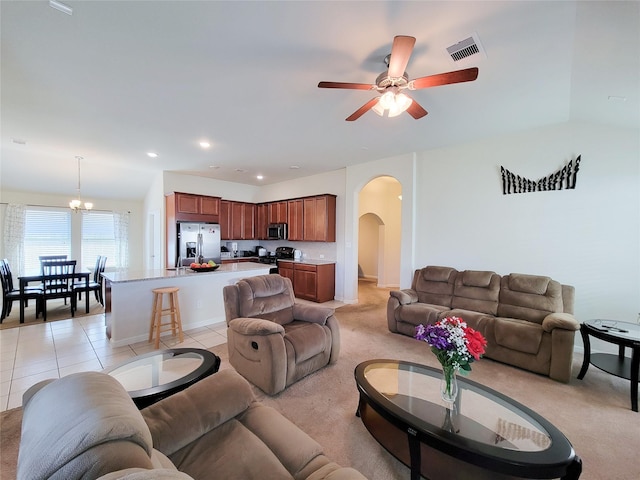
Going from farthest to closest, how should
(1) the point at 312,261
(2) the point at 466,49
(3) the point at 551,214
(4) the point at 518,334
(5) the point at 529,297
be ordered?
(1) the point at 312,261 < (3) the point at 551,214 < (5) the point at 529,297 < (4) the point at 518,334 < (2) the point at 466,49

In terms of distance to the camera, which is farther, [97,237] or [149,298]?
[97,237]

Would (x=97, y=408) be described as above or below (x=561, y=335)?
above

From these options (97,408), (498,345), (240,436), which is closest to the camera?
(97,408)

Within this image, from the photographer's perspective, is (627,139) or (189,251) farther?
(189,251)

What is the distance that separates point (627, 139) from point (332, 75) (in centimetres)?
359

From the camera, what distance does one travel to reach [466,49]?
2.05 m

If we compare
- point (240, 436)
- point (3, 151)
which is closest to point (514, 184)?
point (240, 436)

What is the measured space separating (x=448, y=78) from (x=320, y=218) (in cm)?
430

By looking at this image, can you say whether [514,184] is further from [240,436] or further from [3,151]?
[3,151]

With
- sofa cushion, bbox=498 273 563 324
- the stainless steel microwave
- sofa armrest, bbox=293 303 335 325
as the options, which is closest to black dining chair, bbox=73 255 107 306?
the stainless steel microwave

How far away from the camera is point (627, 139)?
311 cm

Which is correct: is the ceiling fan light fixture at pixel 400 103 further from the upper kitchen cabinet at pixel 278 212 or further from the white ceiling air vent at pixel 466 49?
the upper kitchen cabinet at pixel 278 212

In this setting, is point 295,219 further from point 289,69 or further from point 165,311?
point 289,69

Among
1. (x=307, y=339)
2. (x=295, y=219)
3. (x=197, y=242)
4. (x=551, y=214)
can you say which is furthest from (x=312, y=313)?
(x=197, y=242)
